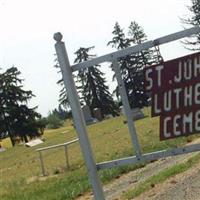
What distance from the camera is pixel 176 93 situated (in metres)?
5.72

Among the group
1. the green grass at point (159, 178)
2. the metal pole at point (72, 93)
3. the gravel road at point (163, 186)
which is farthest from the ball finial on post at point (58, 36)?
the green grass at point (159, 178)

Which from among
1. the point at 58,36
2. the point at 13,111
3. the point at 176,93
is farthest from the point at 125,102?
the point at 13,111

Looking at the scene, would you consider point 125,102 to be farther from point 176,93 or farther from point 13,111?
point 13,111

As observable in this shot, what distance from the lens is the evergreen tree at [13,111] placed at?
234 ft

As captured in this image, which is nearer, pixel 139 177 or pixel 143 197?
pixel 143 197

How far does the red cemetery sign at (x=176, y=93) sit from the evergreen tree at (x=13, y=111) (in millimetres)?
65049

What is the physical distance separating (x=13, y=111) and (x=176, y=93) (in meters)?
66.9

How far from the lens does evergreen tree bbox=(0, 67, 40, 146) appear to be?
7138 centimetres

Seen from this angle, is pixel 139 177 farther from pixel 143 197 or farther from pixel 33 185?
pixel 33 185

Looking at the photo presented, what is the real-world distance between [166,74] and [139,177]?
5832 mm

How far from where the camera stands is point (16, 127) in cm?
7162

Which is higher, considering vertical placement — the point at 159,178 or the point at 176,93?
the point at 176,93

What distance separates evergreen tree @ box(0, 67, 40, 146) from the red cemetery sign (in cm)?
6505

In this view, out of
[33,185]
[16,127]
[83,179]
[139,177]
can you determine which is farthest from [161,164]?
[16,127]
